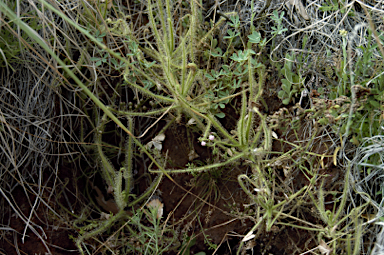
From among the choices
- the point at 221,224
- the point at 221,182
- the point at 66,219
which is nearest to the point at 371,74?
the point at 221,182

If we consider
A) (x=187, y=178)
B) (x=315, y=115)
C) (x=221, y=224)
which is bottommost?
(x=221, y=224)

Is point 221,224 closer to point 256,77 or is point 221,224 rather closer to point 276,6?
point 256,77

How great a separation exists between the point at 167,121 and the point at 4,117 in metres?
0.75

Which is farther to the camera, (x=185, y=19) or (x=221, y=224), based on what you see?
(x=185, y=19)

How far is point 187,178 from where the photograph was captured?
60.6 inches

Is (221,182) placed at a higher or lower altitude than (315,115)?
lower

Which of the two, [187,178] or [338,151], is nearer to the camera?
[338,151]

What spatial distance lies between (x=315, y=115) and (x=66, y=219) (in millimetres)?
1261

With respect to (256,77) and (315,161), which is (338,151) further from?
(256,77)

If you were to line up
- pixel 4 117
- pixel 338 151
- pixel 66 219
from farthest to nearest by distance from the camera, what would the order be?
pixel 66 219 < pixel 4 117 < pixel 338 151

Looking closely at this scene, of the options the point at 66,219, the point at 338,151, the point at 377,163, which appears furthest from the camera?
the point at 66,219

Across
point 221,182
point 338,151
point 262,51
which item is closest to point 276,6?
point 262,51

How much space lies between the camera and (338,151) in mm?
1275

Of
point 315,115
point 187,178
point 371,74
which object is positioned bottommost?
point 187,178
